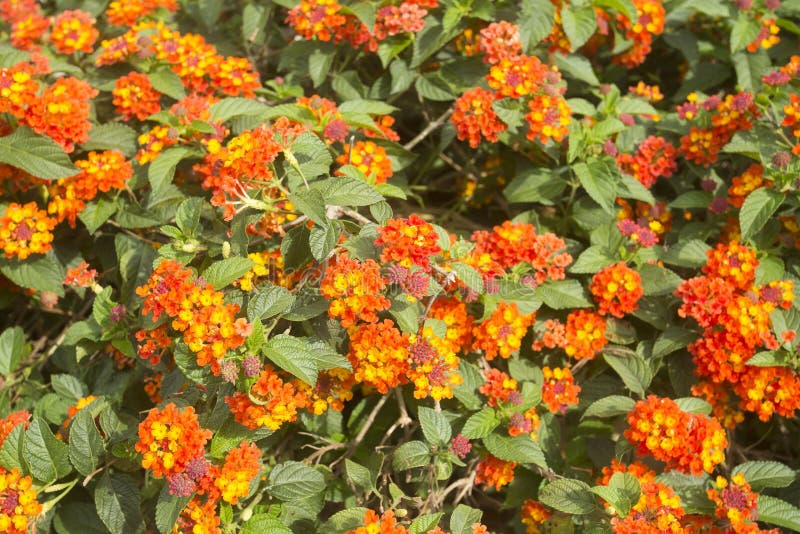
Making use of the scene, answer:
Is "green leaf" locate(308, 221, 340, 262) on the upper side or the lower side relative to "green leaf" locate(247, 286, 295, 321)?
upper

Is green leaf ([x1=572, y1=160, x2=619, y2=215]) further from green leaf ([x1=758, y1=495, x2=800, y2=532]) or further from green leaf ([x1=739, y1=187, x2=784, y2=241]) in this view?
green leaf ([x1=758, y1=495, x2=800, y2=532])

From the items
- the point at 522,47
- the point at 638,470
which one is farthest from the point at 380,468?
the point at 522,47

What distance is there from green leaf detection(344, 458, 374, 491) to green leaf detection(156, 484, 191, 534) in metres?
0.49

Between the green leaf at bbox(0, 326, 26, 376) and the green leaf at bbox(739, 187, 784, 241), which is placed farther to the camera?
the green leaf at bbox(0, 326, 26, 376)

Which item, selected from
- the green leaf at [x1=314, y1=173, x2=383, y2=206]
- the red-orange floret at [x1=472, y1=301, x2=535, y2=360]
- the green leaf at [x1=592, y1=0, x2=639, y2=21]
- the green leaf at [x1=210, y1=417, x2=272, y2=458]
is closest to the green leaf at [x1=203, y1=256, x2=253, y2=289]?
the green leaf at [x1=314, y1=173, x2=383, y2=206]

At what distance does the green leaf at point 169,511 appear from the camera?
2064 mm

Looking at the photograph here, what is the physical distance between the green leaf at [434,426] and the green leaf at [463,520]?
0.77 feet

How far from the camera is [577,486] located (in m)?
2.31

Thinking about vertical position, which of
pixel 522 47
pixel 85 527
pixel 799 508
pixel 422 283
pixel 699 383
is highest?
pixel 522 47

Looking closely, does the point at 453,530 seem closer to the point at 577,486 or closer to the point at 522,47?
the point at 577,486

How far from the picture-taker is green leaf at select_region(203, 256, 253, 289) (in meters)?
2.13

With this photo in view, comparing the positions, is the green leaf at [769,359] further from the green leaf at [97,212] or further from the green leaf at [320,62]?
the green leaf at [97,212]

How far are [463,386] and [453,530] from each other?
53 cm

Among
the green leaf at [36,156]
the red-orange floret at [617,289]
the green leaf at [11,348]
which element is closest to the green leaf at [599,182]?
the red-orange floret at [617,289]
